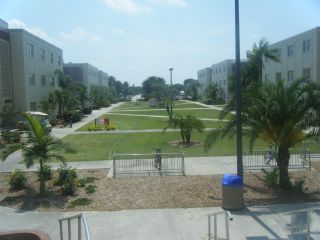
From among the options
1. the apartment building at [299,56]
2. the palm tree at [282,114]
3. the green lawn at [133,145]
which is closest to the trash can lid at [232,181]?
the palm tree at [282,114]

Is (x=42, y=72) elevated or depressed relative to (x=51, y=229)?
elevated

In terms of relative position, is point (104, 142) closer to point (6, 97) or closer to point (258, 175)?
point (258, 175)

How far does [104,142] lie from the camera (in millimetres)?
27578

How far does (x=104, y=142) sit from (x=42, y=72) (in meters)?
25.5

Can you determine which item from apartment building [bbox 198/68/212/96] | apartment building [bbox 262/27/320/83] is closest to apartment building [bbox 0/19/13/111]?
Result: apartment building [bbox 262/27/320/83]

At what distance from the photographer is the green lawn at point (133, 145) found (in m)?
A: 21.0

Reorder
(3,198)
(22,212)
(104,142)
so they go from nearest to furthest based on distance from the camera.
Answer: (22,212) → (3,198) → (104,142)

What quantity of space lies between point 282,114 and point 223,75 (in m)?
83.4

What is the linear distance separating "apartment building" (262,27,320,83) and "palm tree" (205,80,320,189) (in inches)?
1107

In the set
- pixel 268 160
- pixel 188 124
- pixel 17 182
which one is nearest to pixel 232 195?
pixel 268 160

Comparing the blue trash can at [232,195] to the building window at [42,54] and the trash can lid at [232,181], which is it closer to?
the trash can lid at [232,181]

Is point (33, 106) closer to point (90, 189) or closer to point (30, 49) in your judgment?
point (30, 49)

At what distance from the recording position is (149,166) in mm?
17031

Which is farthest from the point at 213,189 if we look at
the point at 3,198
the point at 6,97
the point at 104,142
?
the point at 6,97
